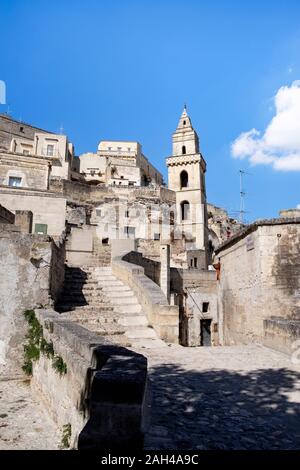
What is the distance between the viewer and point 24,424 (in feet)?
18.8

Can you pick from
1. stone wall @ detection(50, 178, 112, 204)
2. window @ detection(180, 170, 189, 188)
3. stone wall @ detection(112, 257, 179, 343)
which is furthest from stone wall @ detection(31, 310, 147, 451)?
window @ detection(180, 170, 189, 188)

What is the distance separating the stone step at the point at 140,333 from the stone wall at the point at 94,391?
7.04ft

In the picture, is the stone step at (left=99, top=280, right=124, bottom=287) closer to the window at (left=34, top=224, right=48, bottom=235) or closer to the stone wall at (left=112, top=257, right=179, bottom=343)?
the stone wall at (left=112, top=257, right=179, bottom=343)

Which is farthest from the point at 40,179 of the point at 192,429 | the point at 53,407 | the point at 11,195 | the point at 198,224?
the point at 192,429

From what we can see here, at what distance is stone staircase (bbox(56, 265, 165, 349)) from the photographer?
811 centimetres

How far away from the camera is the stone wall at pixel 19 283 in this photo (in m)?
8.41

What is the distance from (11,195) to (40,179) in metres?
10.3

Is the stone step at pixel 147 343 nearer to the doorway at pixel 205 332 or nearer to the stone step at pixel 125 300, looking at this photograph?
the stone step at pixel 125 300

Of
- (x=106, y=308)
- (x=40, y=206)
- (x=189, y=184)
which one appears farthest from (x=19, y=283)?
(x=189, y=184)

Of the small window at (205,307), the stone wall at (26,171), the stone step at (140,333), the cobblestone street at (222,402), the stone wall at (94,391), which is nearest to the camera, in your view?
the stone wall at (94,391)

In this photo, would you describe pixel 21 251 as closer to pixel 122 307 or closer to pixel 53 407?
pixel 122 307

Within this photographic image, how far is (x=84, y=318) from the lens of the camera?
Result: 8.70 m

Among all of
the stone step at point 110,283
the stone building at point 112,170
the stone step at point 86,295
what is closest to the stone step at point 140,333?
the stone step at point 86,295

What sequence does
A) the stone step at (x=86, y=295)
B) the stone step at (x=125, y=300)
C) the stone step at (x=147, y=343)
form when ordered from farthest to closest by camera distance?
the stone step at (x=86, y=295), the stone step at (x=125, y=300), the stone step at (x=147, y=343)
